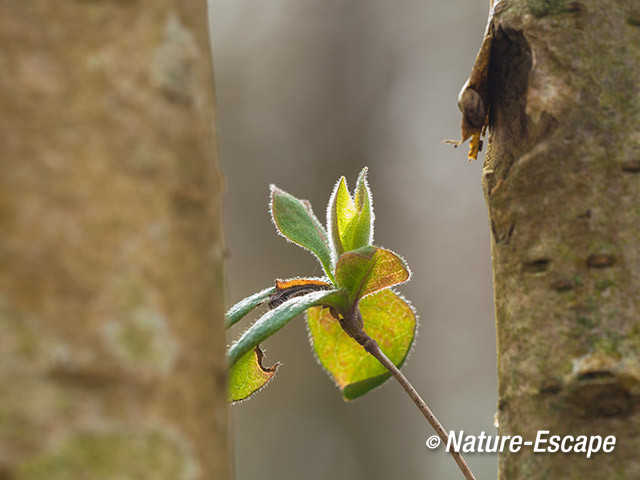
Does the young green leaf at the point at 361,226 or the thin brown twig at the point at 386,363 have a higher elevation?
the young green leaf at the point at 361,226

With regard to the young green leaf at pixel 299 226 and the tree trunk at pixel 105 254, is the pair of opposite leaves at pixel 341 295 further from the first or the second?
the tree trunk at pixel 105 254

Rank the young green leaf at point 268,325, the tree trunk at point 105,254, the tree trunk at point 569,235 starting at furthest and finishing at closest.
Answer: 1. the young green leaf at point 268,325
2. the tree trunk at point 569,235
3. the tree trunk at point 105,254

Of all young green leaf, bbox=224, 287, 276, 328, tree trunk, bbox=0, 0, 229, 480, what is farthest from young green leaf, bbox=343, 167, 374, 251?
tree trunk, bbox=0, 0, 229, 480

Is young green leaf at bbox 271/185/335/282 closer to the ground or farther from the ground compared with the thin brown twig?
farther from the ground

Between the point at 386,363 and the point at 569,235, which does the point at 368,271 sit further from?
the point at 569,235

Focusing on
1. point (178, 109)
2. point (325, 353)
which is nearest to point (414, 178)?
point (325, 353)

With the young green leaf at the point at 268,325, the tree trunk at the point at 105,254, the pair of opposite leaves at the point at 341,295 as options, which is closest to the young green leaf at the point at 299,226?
the pair of opposite leaves at the point at 341,295

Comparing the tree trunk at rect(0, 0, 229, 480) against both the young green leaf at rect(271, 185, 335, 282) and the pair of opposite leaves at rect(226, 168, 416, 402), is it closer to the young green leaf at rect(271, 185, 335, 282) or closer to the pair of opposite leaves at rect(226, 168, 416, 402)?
the pair of opposite leaves at rect(226, 168, 416, 402)

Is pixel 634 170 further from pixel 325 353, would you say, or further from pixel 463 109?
pixel 325 353

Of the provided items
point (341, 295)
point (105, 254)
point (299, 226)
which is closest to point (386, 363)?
point (341, 295)
